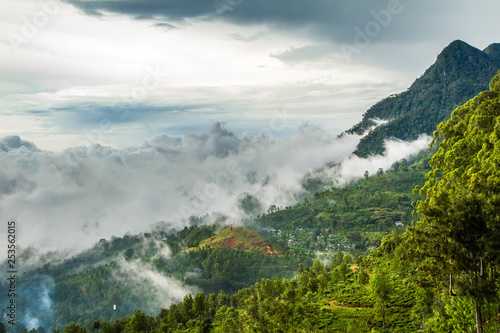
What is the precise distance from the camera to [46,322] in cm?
17825

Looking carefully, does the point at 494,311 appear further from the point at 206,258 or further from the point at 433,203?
the point at 206,258

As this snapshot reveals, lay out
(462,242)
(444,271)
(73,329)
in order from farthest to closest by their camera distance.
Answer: (73,329) → (444,271) → (462,242)

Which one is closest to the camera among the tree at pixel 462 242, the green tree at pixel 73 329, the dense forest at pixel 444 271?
the tree at pixel 462 242

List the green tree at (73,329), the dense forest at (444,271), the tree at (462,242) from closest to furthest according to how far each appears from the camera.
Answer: the tree at (462,242) → the dense forest at (444,271) → the green tree at (73,329)

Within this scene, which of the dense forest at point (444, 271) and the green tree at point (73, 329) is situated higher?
the dense forest at point (444, 271)

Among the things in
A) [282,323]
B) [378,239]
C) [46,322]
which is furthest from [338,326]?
[46,322]

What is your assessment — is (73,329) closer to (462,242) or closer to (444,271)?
(444,271)

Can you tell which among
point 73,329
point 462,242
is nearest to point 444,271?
point 462,242

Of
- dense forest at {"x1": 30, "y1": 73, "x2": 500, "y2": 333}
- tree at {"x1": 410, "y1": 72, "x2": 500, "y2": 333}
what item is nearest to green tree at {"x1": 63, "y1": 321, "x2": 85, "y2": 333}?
dense forest at {"x1": 30, "y1": 73, "x2": 500, "y2": 333}

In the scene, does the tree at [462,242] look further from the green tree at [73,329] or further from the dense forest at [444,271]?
the green tree at [73,329]

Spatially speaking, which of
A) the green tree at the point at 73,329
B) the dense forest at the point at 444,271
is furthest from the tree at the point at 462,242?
the green tree at the point at 73,329

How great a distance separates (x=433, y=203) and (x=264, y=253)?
580 ft

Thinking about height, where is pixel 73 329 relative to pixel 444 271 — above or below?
below

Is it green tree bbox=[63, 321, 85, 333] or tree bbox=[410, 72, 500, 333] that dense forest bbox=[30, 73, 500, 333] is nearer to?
tree bbox=[410, 72, 500, 333]
